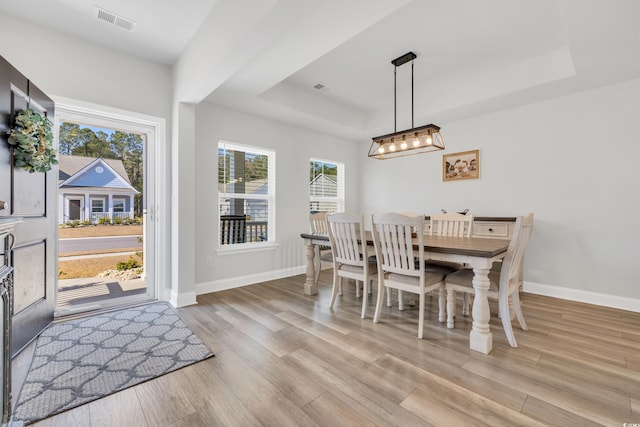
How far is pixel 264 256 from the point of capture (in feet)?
14.2

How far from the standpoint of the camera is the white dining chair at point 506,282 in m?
2.24

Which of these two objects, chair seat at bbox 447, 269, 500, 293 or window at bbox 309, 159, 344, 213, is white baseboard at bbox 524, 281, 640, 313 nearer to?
chair seat at bbox 447, 269, 500, 293

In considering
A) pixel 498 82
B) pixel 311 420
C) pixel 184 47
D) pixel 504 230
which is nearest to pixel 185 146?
pixel 184 47

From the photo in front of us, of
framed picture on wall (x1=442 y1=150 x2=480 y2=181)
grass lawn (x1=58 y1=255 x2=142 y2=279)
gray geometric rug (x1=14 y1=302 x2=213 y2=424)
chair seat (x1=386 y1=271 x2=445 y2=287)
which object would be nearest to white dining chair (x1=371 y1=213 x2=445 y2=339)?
chair seat (x1=386 y1=271 x2=445 y2=287)

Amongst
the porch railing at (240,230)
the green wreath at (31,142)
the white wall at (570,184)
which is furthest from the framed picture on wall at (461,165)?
the green wreath at (31,142)

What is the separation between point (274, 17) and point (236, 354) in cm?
243

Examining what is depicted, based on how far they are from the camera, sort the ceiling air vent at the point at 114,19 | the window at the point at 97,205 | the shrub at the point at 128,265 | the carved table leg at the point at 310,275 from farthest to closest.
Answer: the carved table leg at the point at 310,275, the shrub at the point at 128,265, the window at the point at 97,205, the ceiling air vent at the point at 114,19

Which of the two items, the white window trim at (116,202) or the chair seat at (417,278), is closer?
the chair seat at (417,278)

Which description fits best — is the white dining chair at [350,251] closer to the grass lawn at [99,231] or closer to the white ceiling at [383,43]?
the white ceiling at [383,43]

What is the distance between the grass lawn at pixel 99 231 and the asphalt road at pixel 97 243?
0.14ft

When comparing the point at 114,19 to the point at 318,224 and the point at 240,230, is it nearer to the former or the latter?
the point at 240,230

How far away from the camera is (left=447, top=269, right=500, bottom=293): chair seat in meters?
2.36

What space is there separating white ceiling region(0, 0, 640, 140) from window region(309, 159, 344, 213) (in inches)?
50.5

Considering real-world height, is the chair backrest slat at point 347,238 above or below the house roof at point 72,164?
below
